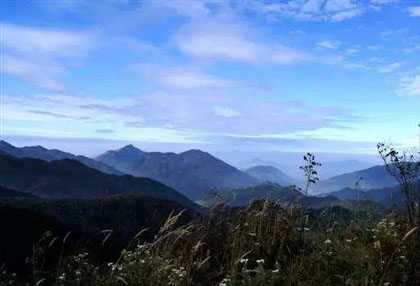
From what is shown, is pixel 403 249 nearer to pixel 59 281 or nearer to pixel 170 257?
pixel 170 257

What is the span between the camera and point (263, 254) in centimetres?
783

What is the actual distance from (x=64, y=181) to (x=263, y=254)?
544ft

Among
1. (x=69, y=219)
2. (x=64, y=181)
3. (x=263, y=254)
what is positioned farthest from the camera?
(x=64, y=181)

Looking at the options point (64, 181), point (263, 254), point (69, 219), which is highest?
point (263, 254)

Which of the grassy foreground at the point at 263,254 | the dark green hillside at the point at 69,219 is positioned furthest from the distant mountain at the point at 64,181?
the grassy foreground at the point at 263,254

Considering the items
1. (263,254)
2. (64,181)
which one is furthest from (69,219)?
(64,181)

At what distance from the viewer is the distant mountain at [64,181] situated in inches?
6166

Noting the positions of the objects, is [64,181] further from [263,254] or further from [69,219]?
[263,254]

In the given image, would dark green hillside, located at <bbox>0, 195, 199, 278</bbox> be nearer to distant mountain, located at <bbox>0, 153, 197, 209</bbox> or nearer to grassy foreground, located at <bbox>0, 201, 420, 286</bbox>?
grassy foreground, located at <bbox>0, 201, 420, 286</bbox>

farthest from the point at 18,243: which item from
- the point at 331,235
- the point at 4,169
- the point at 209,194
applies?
the point at 4,169

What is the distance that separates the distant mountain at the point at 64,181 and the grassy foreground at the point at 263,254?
14312 cm

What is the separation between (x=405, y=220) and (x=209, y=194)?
11.8ft

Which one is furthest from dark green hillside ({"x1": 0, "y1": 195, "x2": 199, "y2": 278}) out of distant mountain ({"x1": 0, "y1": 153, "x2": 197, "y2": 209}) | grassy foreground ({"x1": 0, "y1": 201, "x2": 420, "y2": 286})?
distant mountain ({"x1": 0, "y1": 153, "x2": 197, "y2": 209})

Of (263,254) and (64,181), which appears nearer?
(263,254)
